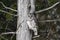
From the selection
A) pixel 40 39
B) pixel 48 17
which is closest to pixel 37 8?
pixel 48 17

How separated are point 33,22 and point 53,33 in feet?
3.30

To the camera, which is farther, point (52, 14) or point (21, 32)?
point (52, 14)

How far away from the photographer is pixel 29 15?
2057mm

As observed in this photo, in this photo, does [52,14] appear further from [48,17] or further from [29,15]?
[29,15]

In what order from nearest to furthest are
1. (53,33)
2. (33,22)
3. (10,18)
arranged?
(33,22) → (10,18) → (53,33)

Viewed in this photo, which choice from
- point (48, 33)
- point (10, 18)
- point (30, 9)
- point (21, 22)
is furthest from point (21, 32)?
point (48, 33)

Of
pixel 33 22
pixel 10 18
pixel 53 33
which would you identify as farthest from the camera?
pixel 53 33

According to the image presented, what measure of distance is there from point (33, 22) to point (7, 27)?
0.94 meters

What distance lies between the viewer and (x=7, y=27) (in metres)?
2.89

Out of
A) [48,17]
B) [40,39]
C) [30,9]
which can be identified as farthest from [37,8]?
[30,9]

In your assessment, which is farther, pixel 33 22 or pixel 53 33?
pixel 53 33

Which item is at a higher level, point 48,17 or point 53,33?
point 48,17

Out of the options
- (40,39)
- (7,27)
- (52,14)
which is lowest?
(40,39)

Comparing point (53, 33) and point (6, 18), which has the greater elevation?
point (6, 18)
